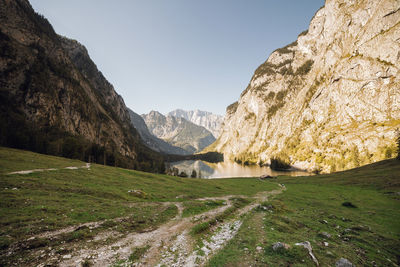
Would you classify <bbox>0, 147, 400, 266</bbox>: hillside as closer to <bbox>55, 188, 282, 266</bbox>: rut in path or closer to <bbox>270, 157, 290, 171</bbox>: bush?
<bbox>55, 188, 282, 266</bbox>: rut in path

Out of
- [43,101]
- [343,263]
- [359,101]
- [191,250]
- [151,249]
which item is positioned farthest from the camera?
[359,101]

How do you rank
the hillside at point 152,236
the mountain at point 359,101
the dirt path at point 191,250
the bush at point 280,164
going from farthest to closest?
1. the bush at point 280,164
2. the mountain at point 359,101
3. the dirt path at point 191,250
4. the hillside at point 152,236

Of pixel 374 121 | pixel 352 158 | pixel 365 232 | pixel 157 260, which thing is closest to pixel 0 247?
pixel 157 260

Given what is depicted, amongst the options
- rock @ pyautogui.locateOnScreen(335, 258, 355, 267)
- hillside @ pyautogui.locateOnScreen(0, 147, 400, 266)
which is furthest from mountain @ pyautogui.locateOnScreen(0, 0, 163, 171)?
rock @ pyautogui.locateOnScreen(335, 258, 355, 267)

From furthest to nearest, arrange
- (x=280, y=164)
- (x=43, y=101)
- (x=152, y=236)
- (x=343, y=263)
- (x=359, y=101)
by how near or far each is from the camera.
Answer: (x=280, y=164), (x=359, y=101), (x=43, y=101), (x=152, y=236), (x=343, y=263)

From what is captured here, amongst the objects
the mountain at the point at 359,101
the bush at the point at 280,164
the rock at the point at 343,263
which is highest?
the mountain at the point at 359,101

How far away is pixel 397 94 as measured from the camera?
12862cm

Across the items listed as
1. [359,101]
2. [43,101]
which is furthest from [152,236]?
[359,101]

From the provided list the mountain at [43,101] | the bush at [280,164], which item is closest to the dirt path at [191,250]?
the mountain at [43,101]

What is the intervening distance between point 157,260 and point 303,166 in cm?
18363

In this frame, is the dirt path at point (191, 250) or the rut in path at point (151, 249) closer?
the rut in path at point (151, 249)

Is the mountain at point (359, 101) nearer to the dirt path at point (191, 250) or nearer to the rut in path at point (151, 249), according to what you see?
the dirt path at point (191, 250)

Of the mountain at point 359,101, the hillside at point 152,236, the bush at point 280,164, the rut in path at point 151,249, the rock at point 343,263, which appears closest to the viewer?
the rock at point 343,263

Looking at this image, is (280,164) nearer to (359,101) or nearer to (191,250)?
(359,101)
